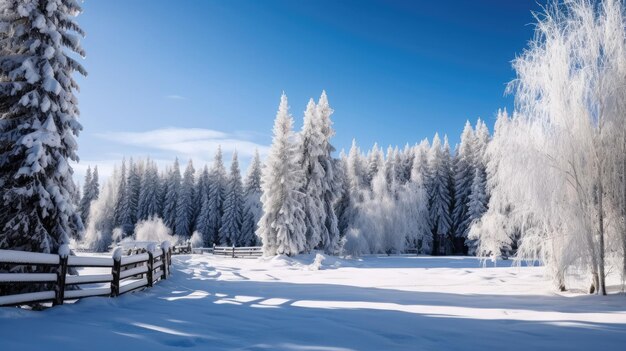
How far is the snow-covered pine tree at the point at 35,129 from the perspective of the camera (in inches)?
432

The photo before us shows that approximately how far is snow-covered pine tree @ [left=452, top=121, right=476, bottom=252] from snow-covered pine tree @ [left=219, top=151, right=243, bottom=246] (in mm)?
31322

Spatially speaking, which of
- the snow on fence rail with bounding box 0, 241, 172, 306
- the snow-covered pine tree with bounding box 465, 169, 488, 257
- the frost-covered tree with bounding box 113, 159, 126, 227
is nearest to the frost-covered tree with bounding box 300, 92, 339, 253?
the snow-covered pine tree with bounding box 465, 169, 488, 257

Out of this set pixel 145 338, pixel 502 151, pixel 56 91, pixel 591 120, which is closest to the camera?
pixel 145 338

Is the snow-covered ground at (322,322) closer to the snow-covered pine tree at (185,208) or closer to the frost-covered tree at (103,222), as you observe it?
the snow-covered pine tree at (185,208)

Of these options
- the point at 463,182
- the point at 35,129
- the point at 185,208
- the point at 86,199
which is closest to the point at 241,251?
the point at 35,129

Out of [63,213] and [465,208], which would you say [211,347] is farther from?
[465,208]

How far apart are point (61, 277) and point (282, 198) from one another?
2455 cm

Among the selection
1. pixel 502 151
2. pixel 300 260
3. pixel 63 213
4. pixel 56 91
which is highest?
pixel 56 91

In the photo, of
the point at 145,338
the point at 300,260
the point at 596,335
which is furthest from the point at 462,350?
the point at 300,260

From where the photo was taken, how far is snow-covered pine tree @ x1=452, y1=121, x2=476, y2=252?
179 ft

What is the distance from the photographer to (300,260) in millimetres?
30766

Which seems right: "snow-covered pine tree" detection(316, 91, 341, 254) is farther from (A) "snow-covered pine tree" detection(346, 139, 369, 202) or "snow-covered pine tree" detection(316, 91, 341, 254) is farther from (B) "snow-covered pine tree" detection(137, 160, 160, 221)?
(B) "snow-covered pine tree" detection(137, 160, 160, 221)

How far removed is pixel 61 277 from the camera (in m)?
8.19

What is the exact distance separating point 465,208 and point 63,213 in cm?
5101
